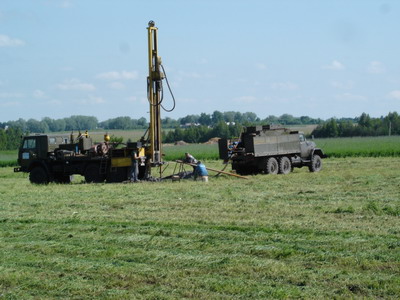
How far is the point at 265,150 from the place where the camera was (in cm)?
3002

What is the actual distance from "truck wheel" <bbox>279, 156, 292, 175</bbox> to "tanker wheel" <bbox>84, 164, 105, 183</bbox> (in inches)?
297

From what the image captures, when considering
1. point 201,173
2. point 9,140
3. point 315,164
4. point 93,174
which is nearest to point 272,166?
point 315,164

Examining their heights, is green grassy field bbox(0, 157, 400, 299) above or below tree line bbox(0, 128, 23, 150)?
below

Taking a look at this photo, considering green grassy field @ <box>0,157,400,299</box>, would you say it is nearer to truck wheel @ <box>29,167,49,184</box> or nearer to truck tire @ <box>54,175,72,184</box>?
truck wheel @ <box>29,167,49,184</box>

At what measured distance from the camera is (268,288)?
340 inches

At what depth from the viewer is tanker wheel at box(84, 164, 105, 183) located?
28.0m

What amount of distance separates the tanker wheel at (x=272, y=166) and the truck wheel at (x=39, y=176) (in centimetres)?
888

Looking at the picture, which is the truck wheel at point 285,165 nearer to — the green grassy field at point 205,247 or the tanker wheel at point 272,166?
the tanker wheel at point 272,166

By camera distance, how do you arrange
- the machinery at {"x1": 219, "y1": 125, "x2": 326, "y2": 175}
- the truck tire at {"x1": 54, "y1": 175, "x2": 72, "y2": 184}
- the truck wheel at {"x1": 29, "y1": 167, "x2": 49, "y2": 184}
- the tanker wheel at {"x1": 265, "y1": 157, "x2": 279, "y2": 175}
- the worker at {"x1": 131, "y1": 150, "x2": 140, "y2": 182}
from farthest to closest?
the tanker wheel at {"x1": 265, "y1": 157, "x2": 279, "y2": 175} < the machinery at {"x1": 219, "y1": 125, "x2": 326, "y2": 175} < the truck tire at {"x1": 54, "y1": 175, "x2": 72, "y2": 184} < the truck wheel at {"x1": 29, "y1": 167, "x2": 49, "y2": 184} < the worker at {"x1": 131, "y1": 150, "x2": 140, "y2": 182}

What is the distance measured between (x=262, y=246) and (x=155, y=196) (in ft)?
31.9

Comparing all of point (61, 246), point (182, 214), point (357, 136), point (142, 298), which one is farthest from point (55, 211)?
point (357, 136)

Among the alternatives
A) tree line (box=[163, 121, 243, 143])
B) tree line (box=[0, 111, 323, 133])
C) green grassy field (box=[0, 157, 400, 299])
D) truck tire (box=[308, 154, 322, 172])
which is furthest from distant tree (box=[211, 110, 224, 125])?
green grassy field (box=[0, 157, 400, 299])

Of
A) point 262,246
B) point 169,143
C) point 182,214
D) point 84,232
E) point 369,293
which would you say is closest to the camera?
point 369,293

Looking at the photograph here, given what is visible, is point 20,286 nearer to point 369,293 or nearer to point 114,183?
point 369,293
